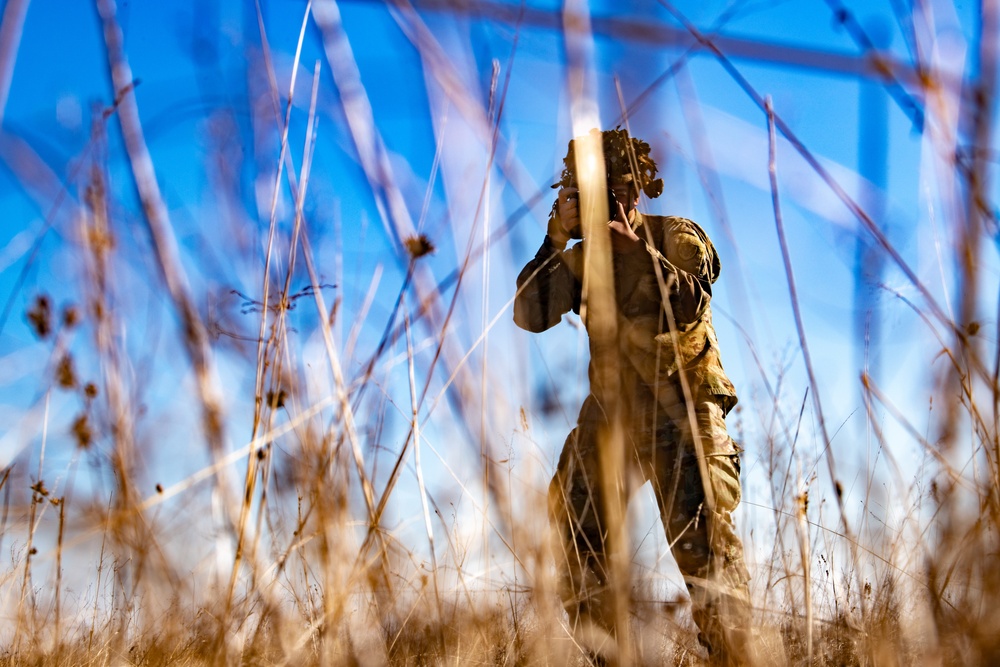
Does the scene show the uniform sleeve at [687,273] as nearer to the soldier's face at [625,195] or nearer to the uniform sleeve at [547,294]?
the soldier's face at [625,195]

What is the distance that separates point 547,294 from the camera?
206cm

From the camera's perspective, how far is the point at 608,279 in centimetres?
68

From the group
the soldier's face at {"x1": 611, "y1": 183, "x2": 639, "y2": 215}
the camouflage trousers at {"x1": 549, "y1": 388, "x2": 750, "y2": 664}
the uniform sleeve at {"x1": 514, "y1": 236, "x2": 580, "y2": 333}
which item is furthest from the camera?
the uniform sleeve at {"x1": 514, "y1": 236, "x2": 580, "y2": 333}

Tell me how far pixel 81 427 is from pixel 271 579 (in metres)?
0.50

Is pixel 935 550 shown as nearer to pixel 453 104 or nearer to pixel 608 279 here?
pixel 608 279

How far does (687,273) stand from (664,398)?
1.15 ft

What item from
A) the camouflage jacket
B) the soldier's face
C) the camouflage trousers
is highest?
the soldier's face

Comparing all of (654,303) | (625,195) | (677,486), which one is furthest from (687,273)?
(677,486)

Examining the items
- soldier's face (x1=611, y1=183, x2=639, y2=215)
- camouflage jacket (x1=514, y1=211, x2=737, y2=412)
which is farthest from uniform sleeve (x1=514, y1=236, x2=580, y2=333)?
soldier's face (x1=611, y1=183, x2=639, y2=215)

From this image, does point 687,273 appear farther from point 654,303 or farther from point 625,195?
point 625,195

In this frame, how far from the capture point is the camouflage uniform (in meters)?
1.84

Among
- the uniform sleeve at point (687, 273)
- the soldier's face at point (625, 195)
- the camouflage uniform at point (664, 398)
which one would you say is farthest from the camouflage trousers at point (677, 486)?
the soldier's face at point (625, 195)

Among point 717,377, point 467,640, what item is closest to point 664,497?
point 717,377

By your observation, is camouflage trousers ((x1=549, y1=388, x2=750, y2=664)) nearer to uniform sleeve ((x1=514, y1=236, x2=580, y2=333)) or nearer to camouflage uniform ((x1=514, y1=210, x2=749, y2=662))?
camouflage uniform ((x1=514, y1=210, x2=749, y2=662))
